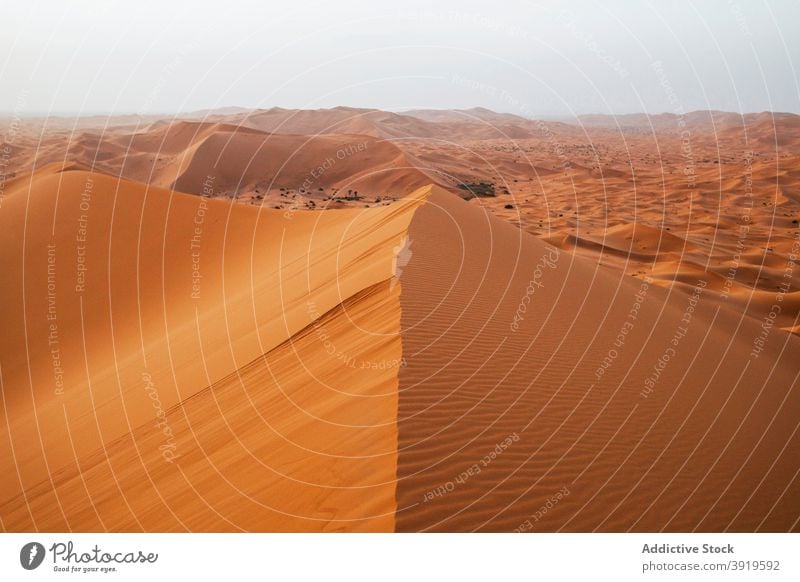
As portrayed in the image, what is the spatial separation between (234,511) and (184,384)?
3.96 metres

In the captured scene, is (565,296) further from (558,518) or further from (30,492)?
(30,492)

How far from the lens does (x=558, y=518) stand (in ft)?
18.6

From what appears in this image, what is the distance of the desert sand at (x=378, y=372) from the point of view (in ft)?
19.4

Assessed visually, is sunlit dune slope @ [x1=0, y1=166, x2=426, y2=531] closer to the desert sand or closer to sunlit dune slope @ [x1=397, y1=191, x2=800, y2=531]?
the desert sand
